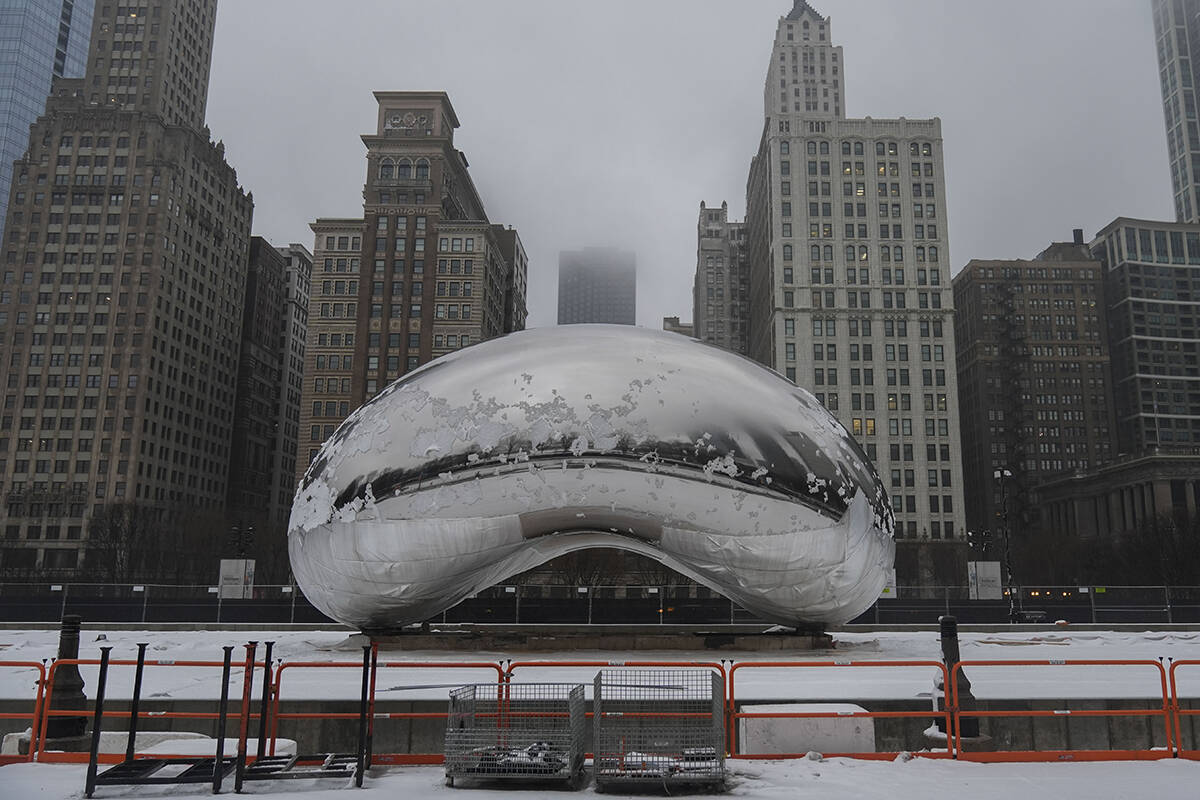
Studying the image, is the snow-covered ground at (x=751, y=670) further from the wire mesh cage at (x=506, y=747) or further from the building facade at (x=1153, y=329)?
the building facade at (x=1153, y=329)

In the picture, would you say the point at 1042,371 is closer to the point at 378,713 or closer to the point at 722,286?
the point at 722,286

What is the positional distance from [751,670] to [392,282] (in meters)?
92.6

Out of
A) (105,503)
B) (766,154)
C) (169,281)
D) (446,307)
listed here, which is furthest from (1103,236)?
(105,503)

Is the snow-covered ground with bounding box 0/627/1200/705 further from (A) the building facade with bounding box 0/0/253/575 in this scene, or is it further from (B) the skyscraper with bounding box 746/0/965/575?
(A) the building facade with bounding box 0/0/253/575

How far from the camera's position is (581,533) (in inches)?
512

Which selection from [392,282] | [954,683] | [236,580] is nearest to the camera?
[954,683]

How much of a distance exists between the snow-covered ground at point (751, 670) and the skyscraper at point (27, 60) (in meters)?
143

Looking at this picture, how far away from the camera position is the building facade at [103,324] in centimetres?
10144

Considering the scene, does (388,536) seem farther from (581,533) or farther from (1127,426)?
(1127,426)

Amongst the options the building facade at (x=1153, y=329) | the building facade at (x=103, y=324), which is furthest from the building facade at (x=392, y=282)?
the building facade at (x=1153, y=329)

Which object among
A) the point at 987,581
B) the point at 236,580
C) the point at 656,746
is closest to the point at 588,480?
the point at 656,746

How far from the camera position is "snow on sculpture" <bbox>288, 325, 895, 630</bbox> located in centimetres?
1226

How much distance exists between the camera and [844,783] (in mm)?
7203

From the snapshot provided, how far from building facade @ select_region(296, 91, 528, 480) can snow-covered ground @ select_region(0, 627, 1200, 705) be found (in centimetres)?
7978
